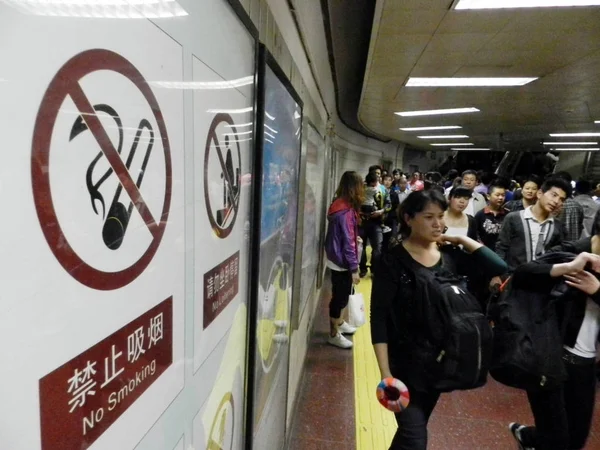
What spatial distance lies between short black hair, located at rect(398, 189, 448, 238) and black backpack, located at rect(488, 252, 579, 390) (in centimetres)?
57

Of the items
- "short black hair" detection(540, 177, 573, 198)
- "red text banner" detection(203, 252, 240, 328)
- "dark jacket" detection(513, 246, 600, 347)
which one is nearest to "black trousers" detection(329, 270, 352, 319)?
"short black hair" detection(540, 177, 573, 198)

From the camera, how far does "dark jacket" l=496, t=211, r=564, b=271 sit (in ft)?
8.66

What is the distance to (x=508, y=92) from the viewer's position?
5582mm

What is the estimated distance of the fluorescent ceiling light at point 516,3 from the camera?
8.28 ft

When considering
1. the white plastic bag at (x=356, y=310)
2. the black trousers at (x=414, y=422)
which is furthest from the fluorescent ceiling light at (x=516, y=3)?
the black trousers at (x=414, y=422)

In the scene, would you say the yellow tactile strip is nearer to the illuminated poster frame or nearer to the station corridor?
the station corridor

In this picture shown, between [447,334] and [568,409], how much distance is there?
0.90 m

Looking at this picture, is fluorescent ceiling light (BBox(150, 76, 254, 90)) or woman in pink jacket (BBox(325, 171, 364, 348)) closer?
fluorescent ceiling light (BBox(150, 76, 254, 90))

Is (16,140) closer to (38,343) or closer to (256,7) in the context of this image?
(38,343)

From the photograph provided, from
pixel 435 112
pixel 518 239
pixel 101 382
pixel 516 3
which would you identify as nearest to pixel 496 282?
pixel 518 239

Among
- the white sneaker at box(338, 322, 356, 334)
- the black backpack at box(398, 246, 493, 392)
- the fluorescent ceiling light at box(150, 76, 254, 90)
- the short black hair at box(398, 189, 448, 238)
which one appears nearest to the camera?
the fluorescent ceiling light at box(150, 76, 254, 90)

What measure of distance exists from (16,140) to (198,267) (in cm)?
45

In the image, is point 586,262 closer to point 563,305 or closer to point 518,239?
point 563,305

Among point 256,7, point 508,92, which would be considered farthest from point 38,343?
point 508,92
